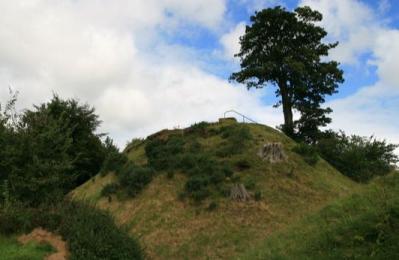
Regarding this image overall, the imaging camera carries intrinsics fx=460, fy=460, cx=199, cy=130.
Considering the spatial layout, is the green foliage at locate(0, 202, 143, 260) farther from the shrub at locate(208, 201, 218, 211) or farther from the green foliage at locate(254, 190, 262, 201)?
the green foliage at locate(254, 190, 262, 201)

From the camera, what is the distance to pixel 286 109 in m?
38.9

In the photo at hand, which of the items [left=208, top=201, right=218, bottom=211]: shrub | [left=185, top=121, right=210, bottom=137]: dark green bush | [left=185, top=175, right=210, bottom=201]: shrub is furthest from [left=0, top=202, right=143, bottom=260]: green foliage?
[left=185, top=121, right=210, bottom=137]: dark green bush

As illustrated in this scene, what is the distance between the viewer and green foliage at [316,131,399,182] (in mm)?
34062

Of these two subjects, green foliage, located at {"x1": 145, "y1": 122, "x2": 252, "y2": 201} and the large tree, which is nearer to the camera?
green foliage, located at {"x1": 145, "y1": 122, "x2": 252, "y2": 201}

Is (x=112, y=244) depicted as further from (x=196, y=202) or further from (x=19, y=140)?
(x=196, y=202)

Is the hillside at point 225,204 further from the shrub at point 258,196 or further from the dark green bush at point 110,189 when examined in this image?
the dark green bush at point 110,189

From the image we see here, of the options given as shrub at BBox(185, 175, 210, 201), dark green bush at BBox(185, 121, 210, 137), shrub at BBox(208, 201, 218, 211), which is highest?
dark green bush at BBox(185, 121, 210, 137)

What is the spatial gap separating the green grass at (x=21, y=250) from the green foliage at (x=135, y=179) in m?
14.3

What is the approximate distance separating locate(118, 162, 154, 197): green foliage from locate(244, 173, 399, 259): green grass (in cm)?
1272

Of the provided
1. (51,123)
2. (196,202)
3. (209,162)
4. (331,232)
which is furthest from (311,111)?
(331,232)

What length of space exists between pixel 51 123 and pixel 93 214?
28.7 ft

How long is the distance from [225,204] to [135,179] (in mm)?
6045

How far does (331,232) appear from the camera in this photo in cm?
1212

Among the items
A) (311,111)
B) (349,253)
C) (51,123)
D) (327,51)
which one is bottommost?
(349,253)
